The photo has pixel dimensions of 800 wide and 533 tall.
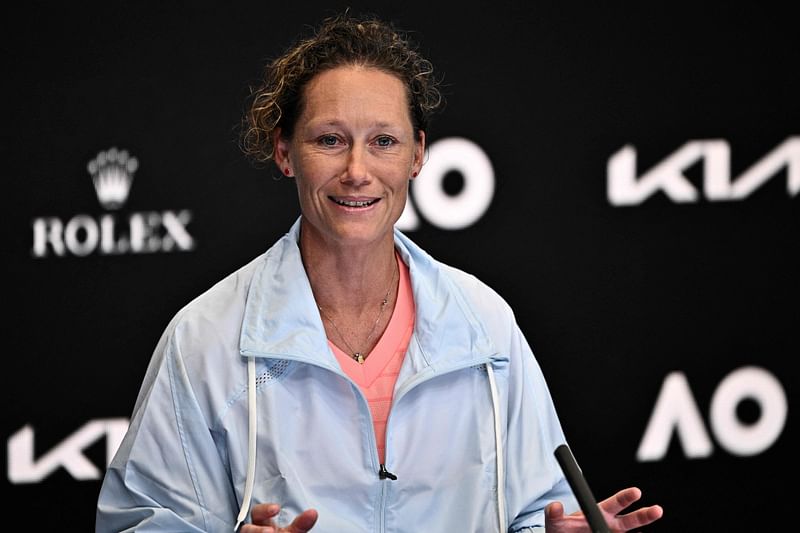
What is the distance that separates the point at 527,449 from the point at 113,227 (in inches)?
46.6

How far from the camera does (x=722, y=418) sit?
8.73 ft

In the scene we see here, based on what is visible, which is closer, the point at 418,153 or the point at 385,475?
the point at 385,475

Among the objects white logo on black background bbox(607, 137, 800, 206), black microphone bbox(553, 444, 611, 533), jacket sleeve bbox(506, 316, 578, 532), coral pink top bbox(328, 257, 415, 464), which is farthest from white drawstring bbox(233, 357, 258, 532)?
white logo on black background bbox(607, 137, 800, 206)

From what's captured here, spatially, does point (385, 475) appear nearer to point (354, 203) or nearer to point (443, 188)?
point (354, 203)

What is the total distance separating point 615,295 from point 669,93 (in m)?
0.46

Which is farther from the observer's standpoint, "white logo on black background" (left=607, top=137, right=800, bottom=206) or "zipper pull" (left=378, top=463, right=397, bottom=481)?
"white logo on black background" (left=607, top=137, right=800, bottom=206)

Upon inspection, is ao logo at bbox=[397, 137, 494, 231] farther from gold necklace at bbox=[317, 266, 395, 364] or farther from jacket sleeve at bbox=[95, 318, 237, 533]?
jacket sleeve at bbox=[95, 318, 237, 533]

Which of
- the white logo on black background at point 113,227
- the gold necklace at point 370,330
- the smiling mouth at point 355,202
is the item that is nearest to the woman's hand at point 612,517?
the gold necklace at point 370,330

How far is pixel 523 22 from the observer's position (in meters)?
2.58

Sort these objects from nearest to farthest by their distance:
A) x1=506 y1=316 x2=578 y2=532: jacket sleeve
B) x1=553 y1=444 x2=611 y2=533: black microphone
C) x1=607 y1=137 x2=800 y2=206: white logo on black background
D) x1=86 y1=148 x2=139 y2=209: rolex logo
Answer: x1=553 y1=444 x2=611 y2=533: black microphone < x1=506 y1=316 x2=578 y2=532: jacket sleeve < x1=86 y1=148 x2=139 y2=209: rolex logo < x1=607 y1=137 x2=800 y2=206: white logo on black background

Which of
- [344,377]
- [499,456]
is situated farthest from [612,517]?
[344,377]

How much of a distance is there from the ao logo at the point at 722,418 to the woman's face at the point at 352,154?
117 centimetres

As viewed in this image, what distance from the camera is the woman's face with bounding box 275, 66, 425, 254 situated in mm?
1675

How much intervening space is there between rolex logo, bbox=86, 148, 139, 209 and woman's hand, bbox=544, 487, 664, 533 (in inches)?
53.0
